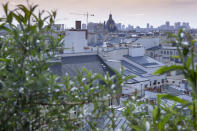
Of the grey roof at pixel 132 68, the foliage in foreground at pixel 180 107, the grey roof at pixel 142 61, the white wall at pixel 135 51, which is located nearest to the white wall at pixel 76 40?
the grey roof at pixel 132 68

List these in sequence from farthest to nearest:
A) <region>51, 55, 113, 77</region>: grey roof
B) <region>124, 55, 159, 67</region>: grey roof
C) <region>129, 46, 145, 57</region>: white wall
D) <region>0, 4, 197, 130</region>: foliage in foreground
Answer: <region>129, 46, 145, 57</region>: white wall → <region>124, 55, 159, 67</region>: grey roof → <region>51, 55, 113, 77</region>: grey roof → <region>0, 4, 197, 130</region>: foliage in foreground

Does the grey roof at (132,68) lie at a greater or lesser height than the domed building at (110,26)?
lesser

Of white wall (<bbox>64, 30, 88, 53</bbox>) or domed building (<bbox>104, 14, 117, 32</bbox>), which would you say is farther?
domed building (<bbox>104, 14, 117, 32</bbox>)

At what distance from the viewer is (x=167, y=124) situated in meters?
1.85

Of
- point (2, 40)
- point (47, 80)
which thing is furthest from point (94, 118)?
point (2, 40)

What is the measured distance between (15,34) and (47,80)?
0.45 m

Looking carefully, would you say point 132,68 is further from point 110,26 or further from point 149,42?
point 110,26

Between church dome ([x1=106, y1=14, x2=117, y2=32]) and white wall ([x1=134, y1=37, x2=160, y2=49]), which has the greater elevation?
church dome ([x1=106, y1=14, x2=117, y2=32])

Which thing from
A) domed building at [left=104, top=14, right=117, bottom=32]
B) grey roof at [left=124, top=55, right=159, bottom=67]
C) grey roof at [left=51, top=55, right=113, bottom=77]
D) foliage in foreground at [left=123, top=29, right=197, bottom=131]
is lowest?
grey roof at [left=124, top=55, right=159, bottom=67]

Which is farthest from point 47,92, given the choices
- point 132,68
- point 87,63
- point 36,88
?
point 132,68

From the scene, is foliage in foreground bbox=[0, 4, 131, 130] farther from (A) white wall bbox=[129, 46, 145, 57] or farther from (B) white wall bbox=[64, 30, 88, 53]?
(A) white wall bbox=[129, 46, 145, 57]

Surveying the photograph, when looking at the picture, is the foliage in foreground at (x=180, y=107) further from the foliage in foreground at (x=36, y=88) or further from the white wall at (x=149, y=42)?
the white wall at (x=149, y=42)

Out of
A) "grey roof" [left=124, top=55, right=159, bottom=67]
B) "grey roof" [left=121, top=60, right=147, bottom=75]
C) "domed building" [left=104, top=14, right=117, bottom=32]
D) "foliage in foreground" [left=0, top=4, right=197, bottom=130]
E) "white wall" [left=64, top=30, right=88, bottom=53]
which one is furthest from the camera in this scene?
"domed building" [left=104, top=14, right=117, bottom=32]

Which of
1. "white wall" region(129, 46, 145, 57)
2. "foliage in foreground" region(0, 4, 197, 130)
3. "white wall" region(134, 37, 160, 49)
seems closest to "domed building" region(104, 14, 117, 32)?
"white wall" region(134, 37, 160, 49)
